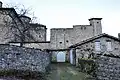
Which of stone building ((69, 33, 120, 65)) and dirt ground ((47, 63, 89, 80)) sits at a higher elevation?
stone building ((69, 33, 120, 65))

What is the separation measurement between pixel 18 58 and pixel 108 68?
788 cm

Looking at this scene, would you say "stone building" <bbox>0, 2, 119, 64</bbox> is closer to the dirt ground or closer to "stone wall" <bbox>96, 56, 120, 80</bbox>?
the dirt ground

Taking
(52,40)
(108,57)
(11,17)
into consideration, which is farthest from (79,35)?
(108,57)

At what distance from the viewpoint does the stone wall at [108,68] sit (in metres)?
7.40

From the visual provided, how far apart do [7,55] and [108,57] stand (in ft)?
26.5

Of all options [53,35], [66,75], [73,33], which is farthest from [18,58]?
[73,33]

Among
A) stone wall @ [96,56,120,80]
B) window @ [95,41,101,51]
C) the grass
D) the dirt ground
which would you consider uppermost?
window @ [95,41,101,51]

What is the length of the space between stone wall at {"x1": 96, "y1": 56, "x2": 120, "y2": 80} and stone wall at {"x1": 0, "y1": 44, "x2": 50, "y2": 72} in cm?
754

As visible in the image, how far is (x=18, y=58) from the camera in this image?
13281 millimetres

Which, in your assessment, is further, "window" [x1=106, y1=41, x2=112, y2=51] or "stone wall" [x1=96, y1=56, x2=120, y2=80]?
"window" [x1=106, y1=41, x2=112, y2=51]

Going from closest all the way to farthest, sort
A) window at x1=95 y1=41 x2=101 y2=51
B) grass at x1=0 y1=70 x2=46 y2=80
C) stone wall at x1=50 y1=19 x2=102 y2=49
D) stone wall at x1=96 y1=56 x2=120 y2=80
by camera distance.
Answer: stone wall at x1=96 y1=56 x2=120 y2=80
grass at x1=0 y1=70 x2=46 y2=80
window at x1=95 y1=41 x2=101 y2=51
stone wall at x1=50 y1=19 x2=102 y2=49

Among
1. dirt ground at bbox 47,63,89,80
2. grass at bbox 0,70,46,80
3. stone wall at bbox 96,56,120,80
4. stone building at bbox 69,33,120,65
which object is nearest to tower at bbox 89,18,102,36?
stone building at bbox 69,33,120,65

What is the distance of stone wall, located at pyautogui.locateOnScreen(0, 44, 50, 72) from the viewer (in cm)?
1276

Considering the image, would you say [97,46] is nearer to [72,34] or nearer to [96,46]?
[96,46]
